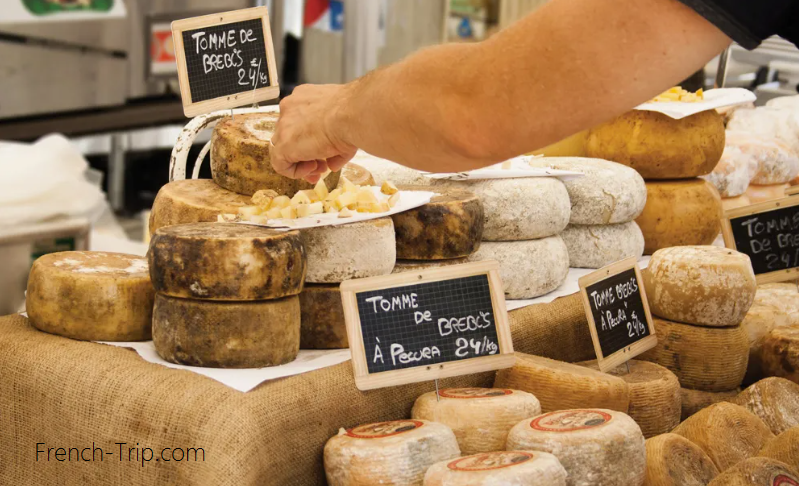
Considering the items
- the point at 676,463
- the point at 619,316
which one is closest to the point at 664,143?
the point at 619,316

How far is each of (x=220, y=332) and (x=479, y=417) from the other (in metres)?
0.42

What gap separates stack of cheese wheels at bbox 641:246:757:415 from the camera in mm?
1709

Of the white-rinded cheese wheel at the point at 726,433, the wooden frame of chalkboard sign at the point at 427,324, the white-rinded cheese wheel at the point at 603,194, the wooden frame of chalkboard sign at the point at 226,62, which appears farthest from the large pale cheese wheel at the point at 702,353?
the wooden frame of chalkboard sign at the point at 226,62

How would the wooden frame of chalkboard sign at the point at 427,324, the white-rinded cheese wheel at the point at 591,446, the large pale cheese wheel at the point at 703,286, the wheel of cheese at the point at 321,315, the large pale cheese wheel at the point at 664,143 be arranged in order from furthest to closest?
the large pale cheese wheel at the point at 664,143
the large pale cheese wheel at the point at 703,286
the wheel of cheese at the point at 321,315
the wooden frame of chalkboard sign at the point at 427,324
the white-rinded cheese wheel at the point at 591,446

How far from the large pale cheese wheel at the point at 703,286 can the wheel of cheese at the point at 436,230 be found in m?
0.45

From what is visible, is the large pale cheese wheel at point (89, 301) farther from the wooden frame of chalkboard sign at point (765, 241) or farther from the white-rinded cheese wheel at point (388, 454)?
the wooden frame of chalkboard sign at point (765, 241)

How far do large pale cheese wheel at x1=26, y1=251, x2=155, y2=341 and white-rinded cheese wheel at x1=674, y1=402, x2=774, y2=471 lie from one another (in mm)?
979

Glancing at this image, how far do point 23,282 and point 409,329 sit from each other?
141cm

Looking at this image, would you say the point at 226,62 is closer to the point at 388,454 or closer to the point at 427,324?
the point at 427,324

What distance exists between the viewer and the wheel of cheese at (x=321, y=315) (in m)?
1.45

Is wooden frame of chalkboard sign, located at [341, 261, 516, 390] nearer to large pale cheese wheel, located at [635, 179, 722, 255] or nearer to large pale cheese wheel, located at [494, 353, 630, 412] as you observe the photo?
large pale cheese wheel, located at [494, 353, 630, 412]

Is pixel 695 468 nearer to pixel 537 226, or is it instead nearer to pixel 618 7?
pixel 537 226

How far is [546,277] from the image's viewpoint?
5.89 ft

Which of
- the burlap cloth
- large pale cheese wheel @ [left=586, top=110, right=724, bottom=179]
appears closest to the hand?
the burlap cloth
